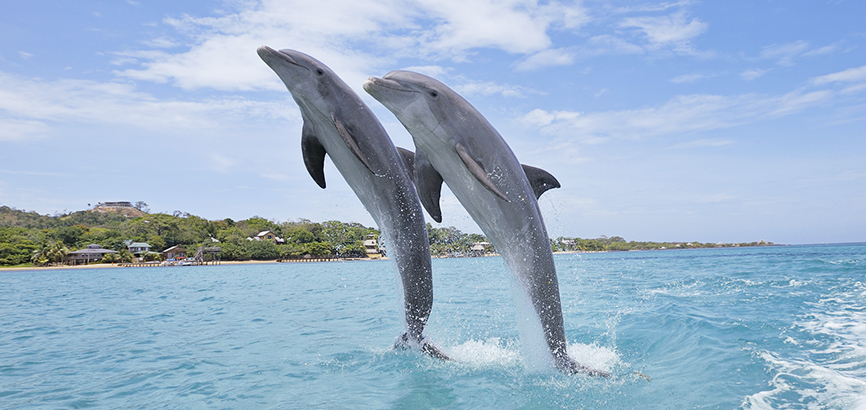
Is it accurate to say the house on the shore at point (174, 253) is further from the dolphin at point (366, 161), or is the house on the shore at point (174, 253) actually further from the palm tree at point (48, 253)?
the dolphin at point (366, 161)

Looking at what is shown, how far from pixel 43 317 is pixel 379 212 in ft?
47.9

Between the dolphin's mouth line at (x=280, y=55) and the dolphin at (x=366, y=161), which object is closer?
the dolphin's mouth line at (x=280, y=55)

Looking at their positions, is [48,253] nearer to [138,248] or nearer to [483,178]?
[138,248]

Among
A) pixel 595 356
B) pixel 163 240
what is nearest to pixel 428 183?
pixel 595 356

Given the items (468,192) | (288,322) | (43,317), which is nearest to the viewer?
(468,192)

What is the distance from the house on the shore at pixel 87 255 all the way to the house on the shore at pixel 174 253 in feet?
25.0

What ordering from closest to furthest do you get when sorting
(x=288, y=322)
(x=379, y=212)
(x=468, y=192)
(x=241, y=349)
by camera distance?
(x=468, y=192) < (x=379, y=212) < (x=241, y=349) < (x=288, y=322)

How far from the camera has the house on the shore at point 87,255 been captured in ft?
224

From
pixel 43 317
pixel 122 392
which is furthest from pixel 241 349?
pixel 43 317

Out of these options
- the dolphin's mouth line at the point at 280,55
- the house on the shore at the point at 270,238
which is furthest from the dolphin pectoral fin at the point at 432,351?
the house on the shore at the point at 270,238

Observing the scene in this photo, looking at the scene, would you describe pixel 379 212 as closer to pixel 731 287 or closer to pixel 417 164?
pixel 417 164

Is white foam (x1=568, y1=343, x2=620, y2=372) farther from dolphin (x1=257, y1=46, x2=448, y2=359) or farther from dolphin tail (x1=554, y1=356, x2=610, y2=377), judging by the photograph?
dolphin (x1=257, y1=46, x2=448, y2=359)

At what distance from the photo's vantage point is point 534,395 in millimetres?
5715

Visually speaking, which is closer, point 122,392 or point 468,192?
point 468,192
